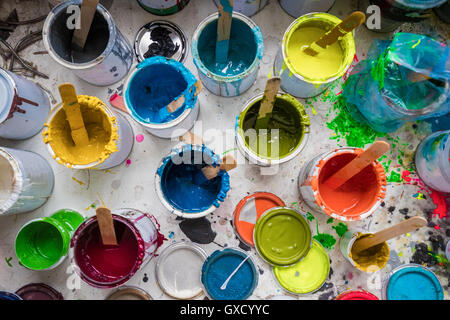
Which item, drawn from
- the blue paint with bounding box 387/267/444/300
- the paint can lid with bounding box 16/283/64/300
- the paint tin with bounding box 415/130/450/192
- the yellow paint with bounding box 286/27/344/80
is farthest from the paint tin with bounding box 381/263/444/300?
A: the paint can lid with bounding box 16/283/64/300

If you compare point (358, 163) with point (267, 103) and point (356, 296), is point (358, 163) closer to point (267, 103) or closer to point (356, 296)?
point (267, 103)

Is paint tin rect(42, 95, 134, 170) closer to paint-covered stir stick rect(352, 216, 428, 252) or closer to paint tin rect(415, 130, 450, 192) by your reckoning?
paint-covered stir stick rect(352, 216, 428, 252)

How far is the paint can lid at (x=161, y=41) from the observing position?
1730mm

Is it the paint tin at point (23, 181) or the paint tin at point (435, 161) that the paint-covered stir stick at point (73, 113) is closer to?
the paint tin at point (23, 181)

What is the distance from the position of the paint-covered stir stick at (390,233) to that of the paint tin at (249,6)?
116 centimetres

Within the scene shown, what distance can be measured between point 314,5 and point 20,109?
1.43 metres

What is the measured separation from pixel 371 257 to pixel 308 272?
29 centimetres

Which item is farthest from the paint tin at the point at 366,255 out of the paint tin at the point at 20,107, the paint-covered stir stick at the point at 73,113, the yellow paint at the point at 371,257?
the paint tin at the point at 20,107

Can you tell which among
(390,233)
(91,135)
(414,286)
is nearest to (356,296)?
(414,286)
